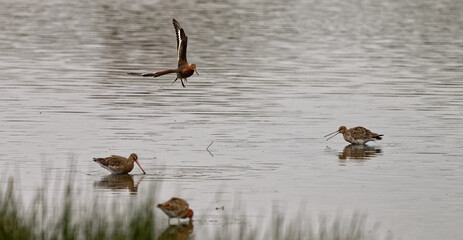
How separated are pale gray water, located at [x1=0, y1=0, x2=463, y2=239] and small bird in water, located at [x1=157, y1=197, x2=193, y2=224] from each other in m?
0.62

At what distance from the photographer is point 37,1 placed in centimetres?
7312

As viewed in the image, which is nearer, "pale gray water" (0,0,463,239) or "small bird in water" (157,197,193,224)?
"small bird in water" (157,197,193,224)

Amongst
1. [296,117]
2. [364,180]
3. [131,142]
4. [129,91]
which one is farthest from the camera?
[129,91]

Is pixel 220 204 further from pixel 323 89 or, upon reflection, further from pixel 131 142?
pixel 323 89

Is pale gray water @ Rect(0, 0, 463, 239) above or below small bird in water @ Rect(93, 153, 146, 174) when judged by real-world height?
below

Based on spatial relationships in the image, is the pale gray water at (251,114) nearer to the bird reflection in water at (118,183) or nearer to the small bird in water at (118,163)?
the bird reflection in water at (118,183)

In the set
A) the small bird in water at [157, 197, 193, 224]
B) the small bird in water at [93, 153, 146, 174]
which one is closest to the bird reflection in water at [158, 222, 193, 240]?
the small bird in water at [157, 197, 193, 224]

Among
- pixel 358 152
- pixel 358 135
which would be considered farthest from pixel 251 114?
pixel 358 152

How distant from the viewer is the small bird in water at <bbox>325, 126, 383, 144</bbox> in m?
22.8

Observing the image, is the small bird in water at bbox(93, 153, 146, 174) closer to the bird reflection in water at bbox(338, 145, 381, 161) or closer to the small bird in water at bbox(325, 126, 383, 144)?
the bird reflection in water at bbox(338, 145, 381, 161)

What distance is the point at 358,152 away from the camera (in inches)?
888

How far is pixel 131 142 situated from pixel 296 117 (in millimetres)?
5132

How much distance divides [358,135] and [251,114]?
4580mm

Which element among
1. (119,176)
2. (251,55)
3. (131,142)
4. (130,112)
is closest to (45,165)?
(119,176)
